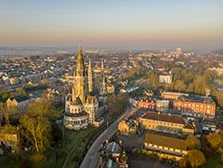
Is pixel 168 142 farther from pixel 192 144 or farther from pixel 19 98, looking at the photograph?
pixel 19 98

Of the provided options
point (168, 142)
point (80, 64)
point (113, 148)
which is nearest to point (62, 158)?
point (113, 148)

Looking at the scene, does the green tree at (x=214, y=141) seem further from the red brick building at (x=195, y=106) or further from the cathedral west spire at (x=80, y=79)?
the cathedral west spire at (x=80, y=79)

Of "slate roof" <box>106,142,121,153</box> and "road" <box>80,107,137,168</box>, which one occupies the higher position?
"slate roof" <box>106,142,121,153</box>

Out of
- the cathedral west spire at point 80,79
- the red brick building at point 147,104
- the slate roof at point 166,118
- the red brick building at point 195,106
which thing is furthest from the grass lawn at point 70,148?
the red brick building at point 195,106

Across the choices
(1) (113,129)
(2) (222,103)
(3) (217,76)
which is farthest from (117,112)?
(3) (217,76)

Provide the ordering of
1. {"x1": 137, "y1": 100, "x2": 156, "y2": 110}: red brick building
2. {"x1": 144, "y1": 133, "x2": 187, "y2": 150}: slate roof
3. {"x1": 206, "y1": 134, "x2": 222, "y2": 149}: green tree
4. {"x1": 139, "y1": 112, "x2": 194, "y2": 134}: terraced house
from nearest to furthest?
1. {"x1": 144, "y1": 133, "x2": 187, "y2": 150}: slate roof
2. {"x1": 206, "y1": 134, "x2": 222, "y2": 149}: green tree
3. {"x1": 139, "y1": 112, "x2": 194, "y2": 134}: terraced house
4. {"x1": 137, "y1": 100, "x2": 156, "y2": 110}: red brick building

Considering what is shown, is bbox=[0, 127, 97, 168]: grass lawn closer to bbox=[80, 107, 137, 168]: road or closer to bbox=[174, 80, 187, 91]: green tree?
bbox=[80, 107, 137, 168]: road

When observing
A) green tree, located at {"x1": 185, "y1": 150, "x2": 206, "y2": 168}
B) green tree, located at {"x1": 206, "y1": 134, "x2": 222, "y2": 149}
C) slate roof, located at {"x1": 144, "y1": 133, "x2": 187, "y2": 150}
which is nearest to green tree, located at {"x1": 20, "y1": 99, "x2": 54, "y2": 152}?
slate roof, located at {"x1": 144, "y1": 133, "x2": 187, "y2": 150}

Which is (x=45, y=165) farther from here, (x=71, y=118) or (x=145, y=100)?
(x=145, y=100)
